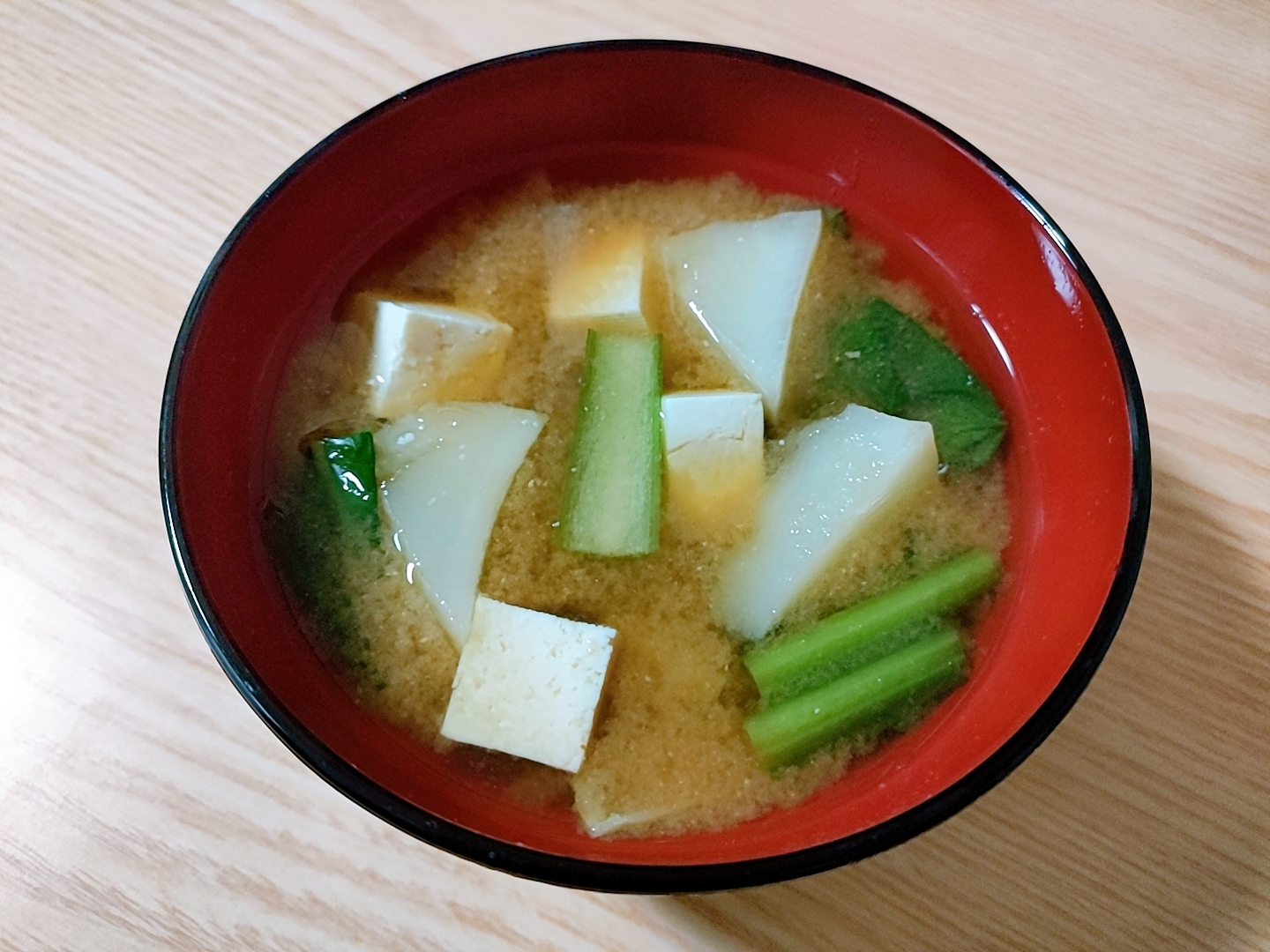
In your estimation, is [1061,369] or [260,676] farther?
[1061,369]

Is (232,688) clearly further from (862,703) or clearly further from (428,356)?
(862,703)

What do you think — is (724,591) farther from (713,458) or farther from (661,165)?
(661,165)

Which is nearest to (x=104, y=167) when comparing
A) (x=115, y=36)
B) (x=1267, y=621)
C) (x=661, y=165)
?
(x=115, y=36)

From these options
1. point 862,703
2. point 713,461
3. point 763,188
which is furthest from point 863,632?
point 763,188

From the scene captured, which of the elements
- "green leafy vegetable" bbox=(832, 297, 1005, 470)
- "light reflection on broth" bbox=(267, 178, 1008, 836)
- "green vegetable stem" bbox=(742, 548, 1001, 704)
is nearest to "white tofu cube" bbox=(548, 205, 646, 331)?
"light reflection on broth" bbox=(267, 178, 1008, 836)

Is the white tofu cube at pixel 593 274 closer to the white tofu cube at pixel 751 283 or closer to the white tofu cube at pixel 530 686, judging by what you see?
the white tofu cube at pixel 751 283

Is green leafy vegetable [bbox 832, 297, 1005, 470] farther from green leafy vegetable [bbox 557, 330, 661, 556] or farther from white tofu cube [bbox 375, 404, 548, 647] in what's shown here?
white tofu cube [bbox 375, 404, 548, 647]
